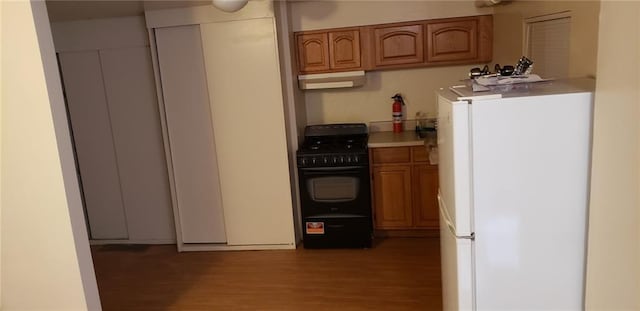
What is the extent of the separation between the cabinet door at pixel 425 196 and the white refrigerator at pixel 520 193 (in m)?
2.04

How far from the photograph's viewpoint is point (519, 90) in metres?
1.78

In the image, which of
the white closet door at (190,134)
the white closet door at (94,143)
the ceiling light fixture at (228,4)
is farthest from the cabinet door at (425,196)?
the white closet door at (94,143)

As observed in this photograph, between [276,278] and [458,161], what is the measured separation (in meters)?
2.14

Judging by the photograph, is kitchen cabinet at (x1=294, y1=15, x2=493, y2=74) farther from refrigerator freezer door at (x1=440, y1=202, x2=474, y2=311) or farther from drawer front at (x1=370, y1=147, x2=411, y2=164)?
refrigerator freezer door at (x1=440, y1=202, x2=474, y2=311)

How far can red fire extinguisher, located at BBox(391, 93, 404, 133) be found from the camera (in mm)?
4227

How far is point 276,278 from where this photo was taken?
3455mm

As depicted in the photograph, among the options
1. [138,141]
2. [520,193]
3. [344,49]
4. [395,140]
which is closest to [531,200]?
[520,193]

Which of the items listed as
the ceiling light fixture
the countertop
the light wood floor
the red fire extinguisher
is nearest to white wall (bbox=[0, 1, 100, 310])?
the light wood floor

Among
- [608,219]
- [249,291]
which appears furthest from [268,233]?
[608,219]

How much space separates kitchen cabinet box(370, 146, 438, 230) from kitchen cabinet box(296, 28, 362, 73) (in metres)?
0.83

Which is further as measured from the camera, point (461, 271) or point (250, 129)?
point (250, 129)

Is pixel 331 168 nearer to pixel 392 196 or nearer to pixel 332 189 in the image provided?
pixel 332 189

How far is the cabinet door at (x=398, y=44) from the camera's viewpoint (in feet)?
12.9

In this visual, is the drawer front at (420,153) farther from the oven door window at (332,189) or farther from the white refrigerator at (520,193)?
the white refrigerator at (520,193)
